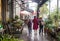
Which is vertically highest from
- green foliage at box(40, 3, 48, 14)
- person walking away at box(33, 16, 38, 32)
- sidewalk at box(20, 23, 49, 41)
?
green foliage at box(40, 3, 48, 14)

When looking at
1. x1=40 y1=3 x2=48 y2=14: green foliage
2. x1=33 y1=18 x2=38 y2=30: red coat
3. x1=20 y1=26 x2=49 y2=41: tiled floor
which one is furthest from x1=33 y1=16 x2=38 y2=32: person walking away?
x1=40 y1=3 x2=48 y2=14: green foliage

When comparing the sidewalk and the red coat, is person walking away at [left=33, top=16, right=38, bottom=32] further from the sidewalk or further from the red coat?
the sidewalk

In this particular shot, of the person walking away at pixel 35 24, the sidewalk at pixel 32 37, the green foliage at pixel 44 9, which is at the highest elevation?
the green foliage at pixel 44 9

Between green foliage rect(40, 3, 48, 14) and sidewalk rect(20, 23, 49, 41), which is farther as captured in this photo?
sidewalk rect(20, 23, 49, 41)

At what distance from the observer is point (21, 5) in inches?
280

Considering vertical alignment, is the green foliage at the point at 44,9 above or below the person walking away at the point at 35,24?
above

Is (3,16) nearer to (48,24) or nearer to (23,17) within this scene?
(23,17)

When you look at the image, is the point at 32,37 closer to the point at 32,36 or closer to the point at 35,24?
the point at 32,36

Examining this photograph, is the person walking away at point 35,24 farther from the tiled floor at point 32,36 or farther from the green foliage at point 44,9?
the green foliage at point 44,9

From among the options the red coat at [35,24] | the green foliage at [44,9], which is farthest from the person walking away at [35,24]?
the green foliage at [44,9]

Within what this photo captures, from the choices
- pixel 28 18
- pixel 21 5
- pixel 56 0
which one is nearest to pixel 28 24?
pixel 28 18

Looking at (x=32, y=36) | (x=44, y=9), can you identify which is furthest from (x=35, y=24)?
(x=44, y=9)

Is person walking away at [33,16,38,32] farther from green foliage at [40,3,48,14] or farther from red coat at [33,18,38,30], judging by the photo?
green foliage at [40,3,48,14]

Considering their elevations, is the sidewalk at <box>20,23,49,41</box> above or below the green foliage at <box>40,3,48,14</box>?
below
